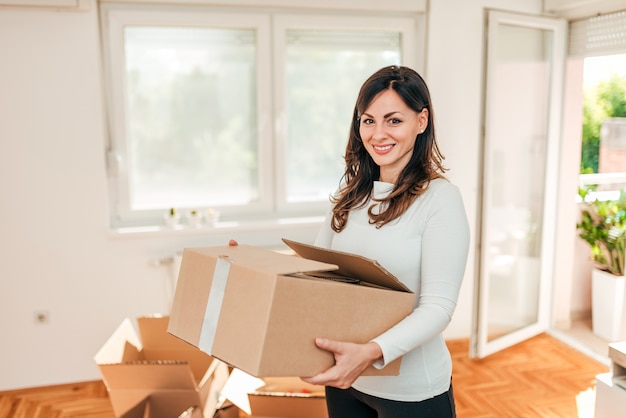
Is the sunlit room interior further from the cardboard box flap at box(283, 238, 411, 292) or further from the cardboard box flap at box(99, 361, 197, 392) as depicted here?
the cardboard box flap at box(283, 238, 411, 292)

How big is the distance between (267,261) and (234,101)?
225cm

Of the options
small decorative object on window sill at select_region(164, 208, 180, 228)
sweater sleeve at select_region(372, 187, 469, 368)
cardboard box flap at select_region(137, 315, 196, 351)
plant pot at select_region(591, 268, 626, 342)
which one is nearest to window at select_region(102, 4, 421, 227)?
small decorative object on window sill at select_region(164, 208, 180, 228)

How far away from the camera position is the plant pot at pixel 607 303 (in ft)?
11.6

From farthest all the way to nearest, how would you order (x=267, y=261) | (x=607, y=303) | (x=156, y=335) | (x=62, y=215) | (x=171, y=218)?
(x=607, y=303) < (x=171, y=218) < (x=62, y=215) < (x=156, y=335) < (x=267, y=261)

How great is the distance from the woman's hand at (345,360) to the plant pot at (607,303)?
2.98 meters

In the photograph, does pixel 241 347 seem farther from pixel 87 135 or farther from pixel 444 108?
pixel 444 108

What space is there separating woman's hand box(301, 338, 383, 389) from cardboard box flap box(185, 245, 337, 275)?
0.14 meters

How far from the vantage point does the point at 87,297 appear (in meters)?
3.01

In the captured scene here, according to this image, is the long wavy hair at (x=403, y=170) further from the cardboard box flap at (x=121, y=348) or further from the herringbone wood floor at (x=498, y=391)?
the herringbone wood floor at (x=498, y=391)

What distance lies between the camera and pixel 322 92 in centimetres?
334

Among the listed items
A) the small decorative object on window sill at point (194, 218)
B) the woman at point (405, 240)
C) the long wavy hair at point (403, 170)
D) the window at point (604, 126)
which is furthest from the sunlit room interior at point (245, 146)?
the long wavy hair at point (403, 170)

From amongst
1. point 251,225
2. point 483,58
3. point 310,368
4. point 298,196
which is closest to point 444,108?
point 483,58

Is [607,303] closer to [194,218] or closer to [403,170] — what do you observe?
[194,218]

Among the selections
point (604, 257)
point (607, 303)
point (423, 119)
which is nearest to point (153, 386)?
point (423, 119)
